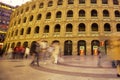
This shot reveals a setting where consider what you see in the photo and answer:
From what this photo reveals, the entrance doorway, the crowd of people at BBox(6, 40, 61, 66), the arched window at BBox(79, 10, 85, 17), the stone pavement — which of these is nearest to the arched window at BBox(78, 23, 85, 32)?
the arched window at BBox(79, 10, 85, 17)

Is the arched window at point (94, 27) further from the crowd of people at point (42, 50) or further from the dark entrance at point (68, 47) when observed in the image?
the crowd of people at point (42, 50)

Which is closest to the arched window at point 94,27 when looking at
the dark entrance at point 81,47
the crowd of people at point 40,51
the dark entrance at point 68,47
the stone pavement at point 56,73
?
the dark entrance at point 81,47

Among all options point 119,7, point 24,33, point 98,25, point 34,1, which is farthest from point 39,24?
point 119,7

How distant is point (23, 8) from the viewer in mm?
33562

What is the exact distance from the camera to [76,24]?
82.2ft

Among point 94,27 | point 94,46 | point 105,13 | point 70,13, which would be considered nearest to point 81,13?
point 70,13

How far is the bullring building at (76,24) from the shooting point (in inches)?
964

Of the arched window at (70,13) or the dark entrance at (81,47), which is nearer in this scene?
the dark entrance at (81,47)

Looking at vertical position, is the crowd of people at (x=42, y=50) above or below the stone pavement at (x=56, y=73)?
above

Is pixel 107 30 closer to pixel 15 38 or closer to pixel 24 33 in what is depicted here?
pixel 24 33

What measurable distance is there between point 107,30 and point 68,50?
8.21m

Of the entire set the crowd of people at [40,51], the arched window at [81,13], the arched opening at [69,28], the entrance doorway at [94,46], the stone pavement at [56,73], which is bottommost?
the stone pavement at [56,73]

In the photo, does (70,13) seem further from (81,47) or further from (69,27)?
(81,47)

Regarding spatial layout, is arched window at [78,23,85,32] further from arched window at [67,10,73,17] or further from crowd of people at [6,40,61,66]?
crowd of people at [6,40,61,66]
